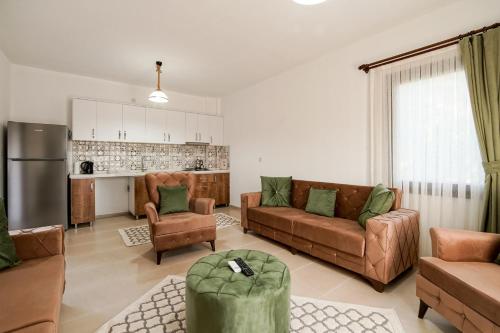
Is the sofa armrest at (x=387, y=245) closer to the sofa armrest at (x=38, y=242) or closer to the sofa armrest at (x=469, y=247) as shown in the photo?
the sofa armrest at (x=469, y=247)

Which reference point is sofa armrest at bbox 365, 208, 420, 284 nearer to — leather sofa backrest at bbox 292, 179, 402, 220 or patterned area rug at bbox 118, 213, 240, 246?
leather sofa backrest at bbox 292, 179, 402, 220

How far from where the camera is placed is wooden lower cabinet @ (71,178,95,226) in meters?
4.18

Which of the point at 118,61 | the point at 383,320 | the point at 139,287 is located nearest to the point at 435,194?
the point at 383,320

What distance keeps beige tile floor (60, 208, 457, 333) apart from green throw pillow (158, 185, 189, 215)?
1.83 feet

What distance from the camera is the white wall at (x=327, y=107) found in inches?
104

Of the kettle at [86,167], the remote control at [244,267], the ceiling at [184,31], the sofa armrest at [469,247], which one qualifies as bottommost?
the remote control at [244,267]

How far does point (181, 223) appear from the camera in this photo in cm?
296

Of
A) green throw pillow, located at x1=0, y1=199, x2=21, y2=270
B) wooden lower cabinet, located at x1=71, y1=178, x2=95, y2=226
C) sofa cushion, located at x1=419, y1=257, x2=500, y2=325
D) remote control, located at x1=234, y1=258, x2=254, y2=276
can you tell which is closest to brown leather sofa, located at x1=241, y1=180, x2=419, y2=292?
sofa cushion, located at x1=419, y1=257, x2=500, y2=325

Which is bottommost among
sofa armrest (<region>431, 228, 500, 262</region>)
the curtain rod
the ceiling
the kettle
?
sofa armrest (<region>431, 228, 500, 262</region>)

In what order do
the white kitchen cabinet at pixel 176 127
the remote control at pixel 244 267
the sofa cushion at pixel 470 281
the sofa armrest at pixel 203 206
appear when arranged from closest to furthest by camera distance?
the sofa cushion at pixel 470 281
the remote control at pixel 244 267
the sofa armrest at pixel 203 206
the white kitchen cabinet at pixel 176 127

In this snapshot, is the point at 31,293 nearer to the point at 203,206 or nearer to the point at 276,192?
the point at 203,206

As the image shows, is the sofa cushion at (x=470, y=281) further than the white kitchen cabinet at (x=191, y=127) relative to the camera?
No

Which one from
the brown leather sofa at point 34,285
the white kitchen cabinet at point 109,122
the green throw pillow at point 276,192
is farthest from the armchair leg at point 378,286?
the white kitchen cabinet at point 109,122

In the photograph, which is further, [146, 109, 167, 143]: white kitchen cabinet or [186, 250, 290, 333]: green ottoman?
[146, 109, 167, 143]: white kitchen cabinet
